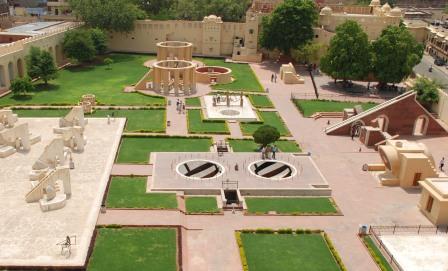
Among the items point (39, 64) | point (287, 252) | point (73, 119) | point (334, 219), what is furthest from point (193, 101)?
point (287, 252)

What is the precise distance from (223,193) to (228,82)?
111ft

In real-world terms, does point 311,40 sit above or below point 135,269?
above

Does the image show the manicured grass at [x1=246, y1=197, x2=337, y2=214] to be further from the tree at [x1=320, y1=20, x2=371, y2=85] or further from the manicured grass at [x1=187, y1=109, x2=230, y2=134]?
the tree at [x1=320, y1=20, x2=371, y2=85]

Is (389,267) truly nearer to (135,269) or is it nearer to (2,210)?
(135,269)

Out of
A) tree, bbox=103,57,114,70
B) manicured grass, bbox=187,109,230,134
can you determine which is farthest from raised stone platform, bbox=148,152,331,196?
tree, bbox=103,57,114,70

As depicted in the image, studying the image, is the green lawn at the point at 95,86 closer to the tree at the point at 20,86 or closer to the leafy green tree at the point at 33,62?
the tree at the point at 20,86

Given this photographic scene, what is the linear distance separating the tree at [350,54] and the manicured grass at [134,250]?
41.3 metres

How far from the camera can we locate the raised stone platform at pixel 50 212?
83.7 ft

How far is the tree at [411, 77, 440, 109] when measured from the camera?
53562mm

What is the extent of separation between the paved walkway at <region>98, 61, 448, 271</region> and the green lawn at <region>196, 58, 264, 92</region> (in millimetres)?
21295

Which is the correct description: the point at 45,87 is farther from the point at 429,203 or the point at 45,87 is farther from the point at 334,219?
the point at 429,203

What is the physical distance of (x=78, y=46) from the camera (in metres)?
68.6

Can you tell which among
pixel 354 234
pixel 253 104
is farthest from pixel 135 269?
pixel 253 104

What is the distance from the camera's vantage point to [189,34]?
8281 cm
